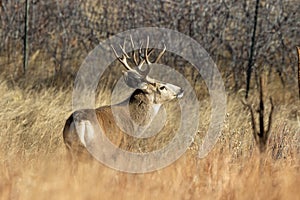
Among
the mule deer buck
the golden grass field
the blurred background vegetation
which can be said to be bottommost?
the golden grass field

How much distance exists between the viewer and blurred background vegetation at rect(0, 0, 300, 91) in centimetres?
1077

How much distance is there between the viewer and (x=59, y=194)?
12.2 ft

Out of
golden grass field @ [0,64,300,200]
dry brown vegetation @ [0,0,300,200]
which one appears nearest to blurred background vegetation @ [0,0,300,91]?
dry brown vegetation @ [0,0,300,200]

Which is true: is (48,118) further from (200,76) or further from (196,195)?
(196,195)

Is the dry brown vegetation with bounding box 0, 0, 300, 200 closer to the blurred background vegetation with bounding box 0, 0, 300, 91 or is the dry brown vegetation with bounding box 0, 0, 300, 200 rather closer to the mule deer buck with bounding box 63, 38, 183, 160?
the blurred background vegetation with bounding box 0, 0, 300, 91

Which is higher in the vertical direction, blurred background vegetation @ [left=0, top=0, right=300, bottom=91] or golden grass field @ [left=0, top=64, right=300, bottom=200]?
blurred background vegetation @ [left=0, top=0, right=300, bottom=91]

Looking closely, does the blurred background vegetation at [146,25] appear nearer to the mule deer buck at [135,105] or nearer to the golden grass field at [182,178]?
the mule deer buck at [135,105]

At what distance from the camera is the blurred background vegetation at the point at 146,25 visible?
35.3ft

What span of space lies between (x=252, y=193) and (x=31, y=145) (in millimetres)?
3490

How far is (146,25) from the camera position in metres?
11.1

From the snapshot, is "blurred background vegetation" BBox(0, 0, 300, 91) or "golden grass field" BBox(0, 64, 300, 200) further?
"blurred background vegetation" BBox(0, 0, 300, 91)

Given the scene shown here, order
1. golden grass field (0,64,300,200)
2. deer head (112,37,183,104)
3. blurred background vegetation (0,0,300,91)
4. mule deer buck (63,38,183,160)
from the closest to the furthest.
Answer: golden grass field (0,64,300,200)
mule deer buck (63,38,183,160)
deer head (112,37,183,104)
blurred background vegetation (0,0,300,91)

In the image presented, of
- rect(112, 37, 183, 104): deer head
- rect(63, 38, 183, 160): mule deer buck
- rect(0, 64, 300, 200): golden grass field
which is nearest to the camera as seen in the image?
rect(0, 64, 300, 200): golden grass field

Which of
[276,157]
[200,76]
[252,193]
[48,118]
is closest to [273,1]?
[200,76]
